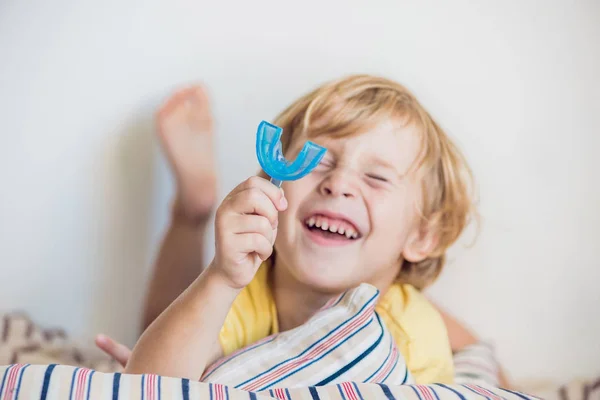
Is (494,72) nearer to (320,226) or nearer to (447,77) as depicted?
(447,77)

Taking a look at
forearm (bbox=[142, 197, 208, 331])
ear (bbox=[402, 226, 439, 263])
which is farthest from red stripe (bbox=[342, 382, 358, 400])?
forearm (bbox=[142, 197, 208, 331])

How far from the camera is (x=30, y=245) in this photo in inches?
45.4

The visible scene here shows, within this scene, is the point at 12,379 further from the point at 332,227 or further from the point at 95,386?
the point at 332,227

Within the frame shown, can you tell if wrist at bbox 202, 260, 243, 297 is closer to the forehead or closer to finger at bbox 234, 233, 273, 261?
finger at bbox 234, 233, 273, 261

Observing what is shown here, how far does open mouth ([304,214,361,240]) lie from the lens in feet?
2.83

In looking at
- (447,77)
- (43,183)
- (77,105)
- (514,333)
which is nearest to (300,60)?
(447,77)

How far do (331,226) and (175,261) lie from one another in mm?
412

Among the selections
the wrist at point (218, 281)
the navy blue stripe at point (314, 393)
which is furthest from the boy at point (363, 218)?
the navy blue stripe at point (314, 393)

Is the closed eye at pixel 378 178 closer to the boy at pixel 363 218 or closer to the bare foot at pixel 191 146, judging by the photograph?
the boy at pixel 363 218

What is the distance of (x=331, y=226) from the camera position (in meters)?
0.86

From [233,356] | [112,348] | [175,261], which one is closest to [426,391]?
[233,356]

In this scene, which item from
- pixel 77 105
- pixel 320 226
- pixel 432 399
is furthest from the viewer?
pixel 77 105

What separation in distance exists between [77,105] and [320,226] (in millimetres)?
559

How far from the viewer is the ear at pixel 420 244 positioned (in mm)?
1008
